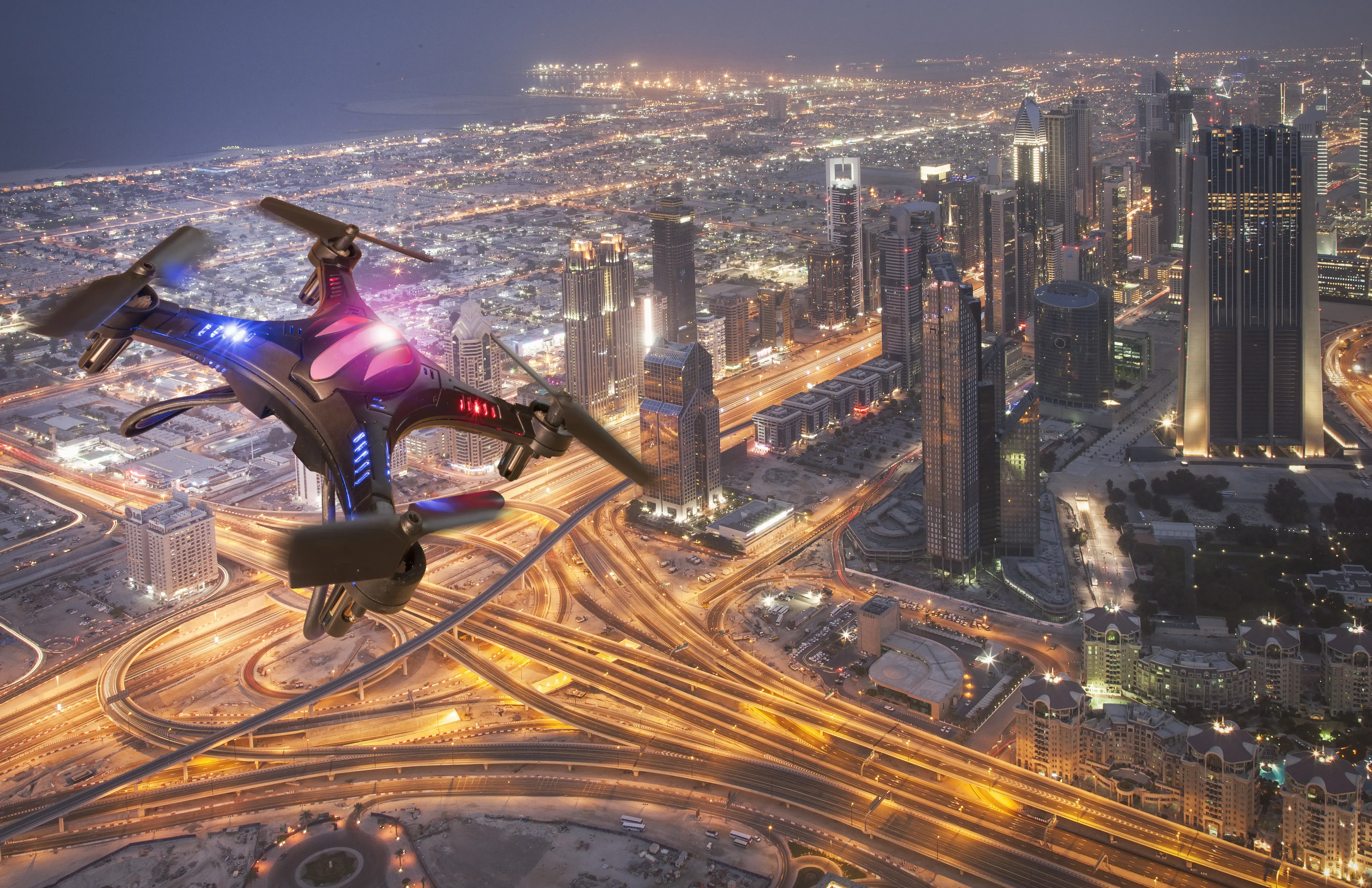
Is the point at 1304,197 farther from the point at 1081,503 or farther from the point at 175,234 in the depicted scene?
the point at 175,234

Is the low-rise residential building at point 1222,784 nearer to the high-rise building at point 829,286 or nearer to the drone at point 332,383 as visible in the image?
the drone at point 332,383

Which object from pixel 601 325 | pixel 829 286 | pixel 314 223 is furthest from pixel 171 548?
Result: pixel 829 286

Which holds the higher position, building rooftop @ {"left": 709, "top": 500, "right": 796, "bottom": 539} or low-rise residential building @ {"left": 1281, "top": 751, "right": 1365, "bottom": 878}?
→ building rooftop @ {"left": 709, "top": 500, "right": 796, "bottom": 539}

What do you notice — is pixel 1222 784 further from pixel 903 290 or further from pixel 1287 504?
pixel 903 290

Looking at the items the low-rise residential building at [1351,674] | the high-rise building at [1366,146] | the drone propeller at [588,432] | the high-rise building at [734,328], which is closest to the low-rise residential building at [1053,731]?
the low-rise residential building at [1351,674]

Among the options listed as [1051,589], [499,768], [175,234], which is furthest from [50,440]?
[175,234]

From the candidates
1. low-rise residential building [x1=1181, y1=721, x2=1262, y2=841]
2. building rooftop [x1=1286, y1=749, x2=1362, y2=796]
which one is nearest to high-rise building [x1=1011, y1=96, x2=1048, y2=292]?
low-rise residential building [x1=1181, y1=721, x2=1262, y2=841]

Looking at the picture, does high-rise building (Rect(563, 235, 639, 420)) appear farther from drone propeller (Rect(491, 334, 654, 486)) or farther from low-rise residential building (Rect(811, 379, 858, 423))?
drone propeller (Rect(491, 334, 654, 486))
